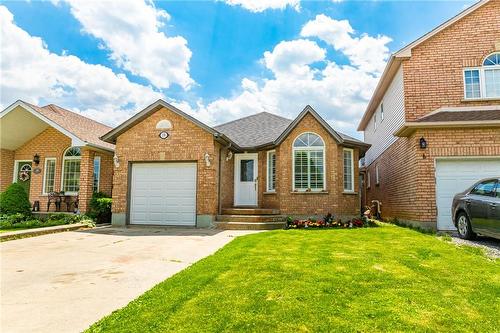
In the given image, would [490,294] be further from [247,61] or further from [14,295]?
[247,61]

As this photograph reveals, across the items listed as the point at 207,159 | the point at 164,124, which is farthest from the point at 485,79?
the point at 164,124

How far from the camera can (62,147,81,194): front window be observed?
14.8 metres

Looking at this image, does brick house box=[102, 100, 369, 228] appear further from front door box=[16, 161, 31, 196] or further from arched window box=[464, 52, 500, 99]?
front door box=[16, 161, 31, 196]

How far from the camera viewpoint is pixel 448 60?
37.1 feet

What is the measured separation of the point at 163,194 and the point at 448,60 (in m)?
11.5

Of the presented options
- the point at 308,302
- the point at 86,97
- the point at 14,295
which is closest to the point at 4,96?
the point at 86,97

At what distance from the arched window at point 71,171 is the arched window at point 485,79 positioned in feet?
53.3

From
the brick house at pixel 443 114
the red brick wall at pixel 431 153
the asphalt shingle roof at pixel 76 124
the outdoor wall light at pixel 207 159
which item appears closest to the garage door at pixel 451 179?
the brick house at pixel 443 114

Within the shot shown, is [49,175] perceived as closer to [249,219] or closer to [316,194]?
[249,219]

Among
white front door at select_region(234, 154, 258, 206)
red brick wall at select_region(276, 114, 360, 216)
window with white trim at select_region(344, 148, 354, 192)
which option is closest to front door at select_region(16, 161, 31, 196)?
white front door at select_region(234, 154, 258, 206)

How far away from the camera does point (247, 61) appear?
1380 centimetres

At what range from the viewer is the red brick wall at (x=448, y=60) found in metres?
11.1

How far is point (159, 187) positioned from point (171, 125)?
2.44 m

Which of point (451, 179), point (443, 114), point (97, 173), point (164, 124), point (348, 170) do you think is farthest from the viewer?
point (97, 173)
